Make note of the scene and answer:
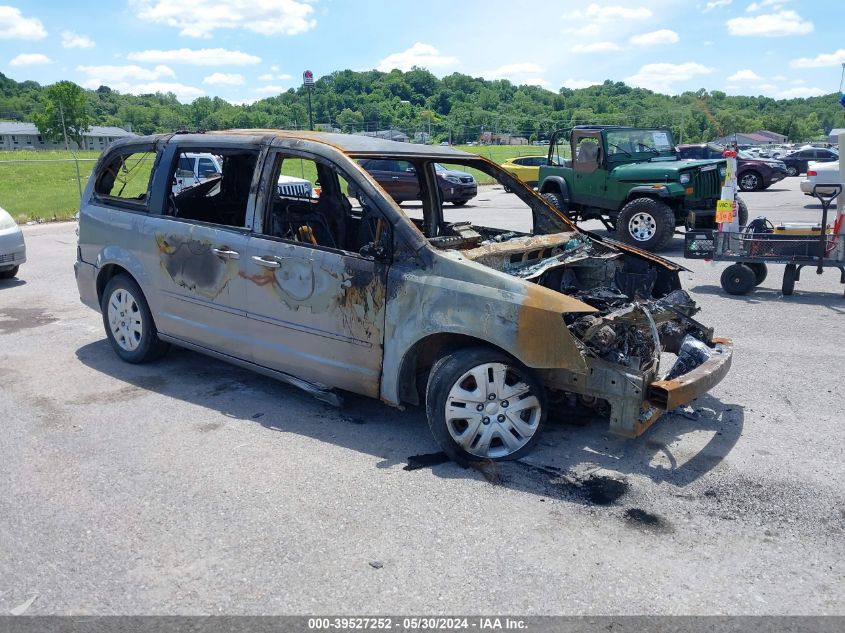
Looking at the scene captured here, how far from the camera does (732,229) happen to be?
9.12m

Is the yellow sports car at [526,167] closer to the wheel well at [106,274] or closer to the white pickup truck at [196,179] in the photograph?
the white pickup truck at [196,179]

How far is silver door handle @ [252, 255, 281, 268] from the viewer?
4723 mm

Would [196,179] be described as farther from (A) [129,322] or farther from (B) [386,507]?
(B) [386,507]

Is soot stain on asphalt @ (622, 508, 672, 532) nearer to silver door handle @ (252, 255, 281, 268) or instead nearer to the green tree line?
silver door handle @ (252, 255, 281, 268)

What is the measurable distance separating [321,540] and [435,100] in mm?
91897

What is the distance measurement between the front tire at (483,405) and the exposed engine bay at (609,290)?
432 mm

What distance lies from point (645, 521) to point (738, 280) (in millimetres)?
6019

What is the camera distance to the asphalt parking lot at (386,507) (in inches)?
117

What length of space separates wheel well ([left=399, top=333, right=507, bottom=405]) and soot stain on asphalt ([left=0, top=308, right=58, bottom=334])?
480cm

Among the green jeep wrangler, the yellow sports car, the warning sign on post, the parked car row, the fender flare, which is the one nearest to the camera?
the warning sign on post

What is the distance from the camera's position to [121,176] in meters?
6.20

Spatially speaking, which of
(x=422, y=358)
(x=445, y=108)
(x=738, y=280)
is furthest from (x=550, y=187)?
(x=445, y=108)

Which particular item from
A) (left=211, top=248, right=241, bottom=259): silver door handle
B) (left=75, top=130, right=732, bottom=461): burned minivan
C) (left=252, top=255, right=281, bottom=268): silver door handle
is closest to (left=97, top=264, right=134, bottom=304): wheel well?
(left=75, top=130, right=732, bottom=461): burned minivan

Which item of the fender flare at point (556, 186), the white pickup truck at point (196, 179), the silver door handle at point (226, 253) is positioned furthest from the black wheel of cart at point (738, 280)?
the silver door handle at point (226, 253)
